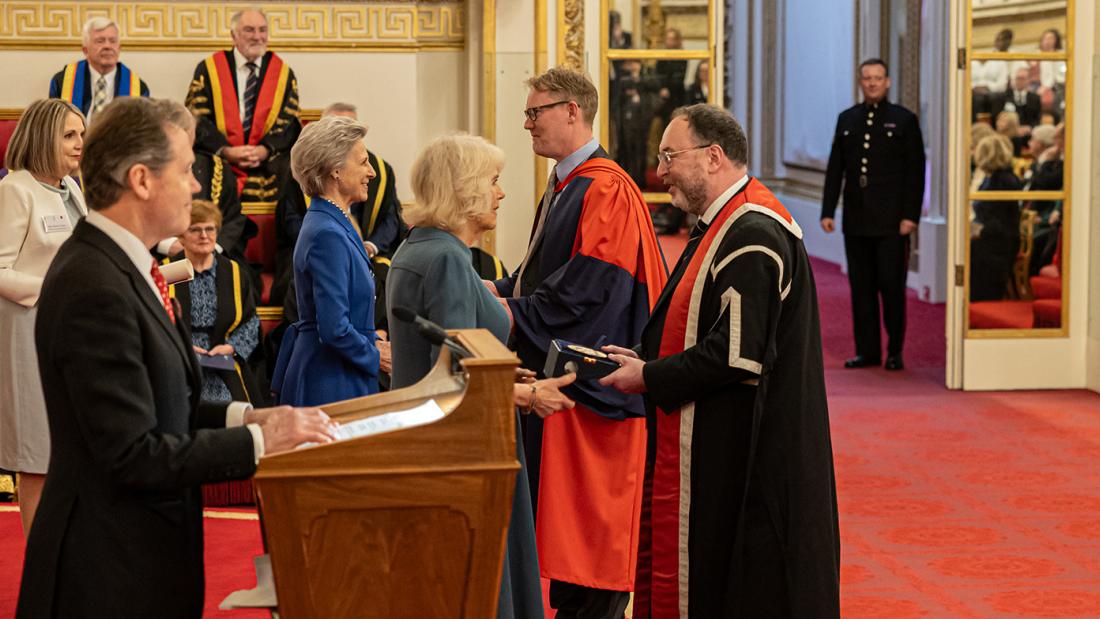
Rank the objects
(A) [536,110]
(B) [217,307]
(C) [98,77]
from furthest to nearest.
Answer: (C) [98,77], (B) [217,307], (A) [536,110]

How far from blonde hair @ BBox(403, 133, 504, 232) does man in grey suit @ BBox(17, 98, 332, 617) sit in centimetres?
123

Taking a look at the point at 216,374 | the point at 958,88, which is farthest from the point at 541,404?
the point at 958,88

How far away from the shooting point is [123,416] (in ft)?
7.11

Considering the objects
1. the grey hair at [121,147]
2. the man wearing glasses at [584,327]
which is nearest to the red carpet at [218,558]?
the man wearing glasses at [584,327]

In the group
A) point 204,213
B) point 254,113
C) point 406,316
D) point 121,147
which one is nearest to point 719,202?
point 406,316

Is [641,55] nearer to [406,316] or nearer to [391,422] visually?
[406,316]

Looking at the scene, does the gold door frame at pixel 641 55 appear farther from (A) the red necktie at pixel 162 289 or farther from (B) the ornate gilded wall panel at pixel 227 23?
(A) the red necktie at pixel 162 289

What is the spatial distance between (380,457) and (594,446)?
2.16 metres

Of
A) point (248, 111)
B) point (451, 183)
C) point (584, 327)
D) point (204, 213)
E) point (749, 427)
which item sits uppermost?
point (248, 111)

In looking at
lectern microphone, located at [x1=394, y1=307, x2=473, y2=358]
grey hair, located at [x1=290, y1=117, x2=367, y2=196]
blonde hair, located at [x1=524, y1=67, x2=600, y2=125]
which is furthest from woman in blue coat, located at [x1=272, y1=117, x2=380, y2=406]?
lectern microphone, located at [x1=394, y1=307, x2=473, y2=358]

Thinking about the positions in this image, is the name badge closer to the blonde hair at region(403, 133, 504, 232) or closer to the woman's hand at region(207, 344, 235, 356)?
the blonde hair at region(403, 133, 504, 232)

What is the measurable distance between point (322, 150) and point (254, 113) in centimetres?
412

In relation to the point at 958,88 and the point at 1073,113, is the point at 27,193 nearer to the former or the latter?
the point at 958,88

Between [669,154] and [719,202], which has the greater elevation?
[669,154]
